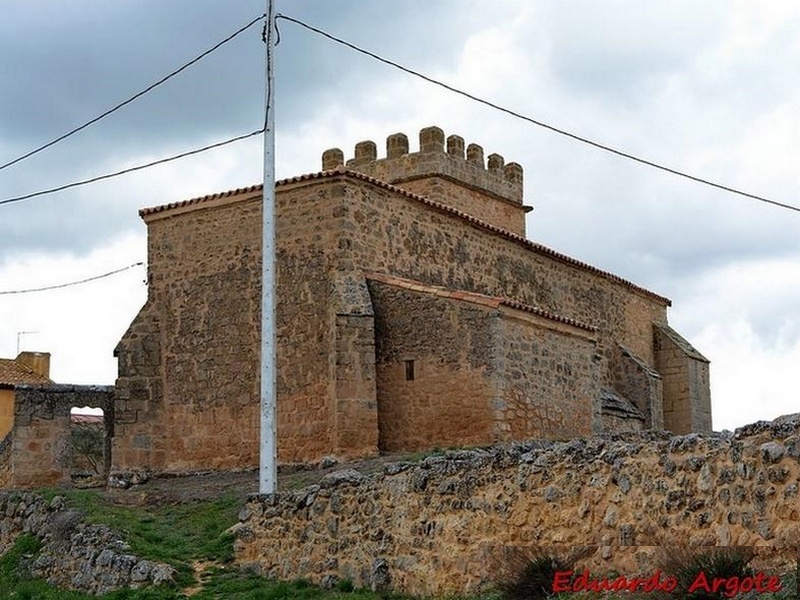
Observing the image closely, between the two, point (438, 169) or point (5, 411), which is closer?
point (438, 169)

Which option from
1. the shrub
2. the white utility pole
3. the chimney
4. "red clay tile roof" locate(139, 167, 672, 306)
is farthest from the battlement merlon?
the shrub

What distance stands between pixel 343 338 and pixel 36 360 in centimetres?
2185

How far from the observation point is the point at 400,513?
1188 cm

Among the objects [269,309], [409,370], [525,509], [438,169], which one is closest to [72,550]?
[269,309]

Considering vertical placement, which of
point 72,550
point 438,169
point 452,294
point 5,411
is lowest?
point 72,550

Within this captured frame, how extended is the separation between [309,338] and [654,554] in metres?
11.7

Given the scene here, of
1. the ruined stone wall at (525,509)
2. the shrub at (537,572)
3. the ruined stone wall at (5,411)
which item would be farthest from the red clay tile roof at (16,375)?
the shrub at (537,572)

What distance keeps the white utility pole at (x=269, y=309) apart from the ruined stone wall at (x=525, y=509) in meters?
0.98

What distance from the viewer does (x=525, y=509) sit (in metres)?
10.4

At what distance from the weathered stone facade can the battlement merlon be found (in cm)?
461

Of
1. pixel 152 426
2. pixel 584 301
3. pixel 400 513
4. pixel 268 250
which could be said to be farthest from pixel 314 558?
pixel 584 301

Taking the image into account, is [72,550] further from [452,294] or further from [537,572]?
[537,572]

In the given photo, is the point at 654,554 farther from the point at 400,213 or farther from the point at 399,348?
the point at 400,213

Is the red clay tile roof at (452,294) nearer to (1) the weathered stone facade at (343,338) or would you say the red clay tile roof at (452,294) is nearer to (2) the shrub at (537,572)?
(1) the weathered stone facade at (343,338)
